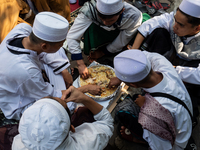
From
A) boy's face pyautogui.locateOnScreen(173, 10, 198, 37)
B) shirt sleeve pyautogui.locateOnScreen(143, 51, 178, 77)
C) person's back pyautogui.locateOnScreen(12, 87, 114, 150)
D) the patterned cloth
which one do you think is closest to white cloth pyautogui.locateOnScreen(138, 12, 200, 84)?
boy's face pyautogui.locateOnScreen(173, 10, 198, 37)

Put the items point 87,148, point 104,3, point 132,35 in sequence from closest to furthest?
point 87,148, point 104,3, point 132,35

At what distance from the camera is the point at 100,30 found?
7.98 feet

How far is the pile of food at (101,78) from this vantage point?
1.93 m

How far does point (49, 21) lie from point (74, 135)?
1077 mm

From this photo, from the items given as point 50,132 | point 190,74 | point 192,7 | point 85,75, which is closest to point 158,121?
point 50,132

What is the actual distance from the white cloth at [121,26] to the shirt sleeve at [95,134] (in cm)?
132

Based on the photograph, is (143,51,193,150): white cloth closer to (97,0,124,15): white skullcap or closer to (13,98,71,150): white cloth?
(13,98,71,150): white cloth

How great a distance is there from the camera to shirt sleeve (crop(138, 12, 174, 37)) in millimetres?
2041

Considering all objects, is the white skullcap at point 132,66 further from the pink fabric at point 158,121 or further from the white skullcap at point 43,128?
the white skullcap at point 43,128

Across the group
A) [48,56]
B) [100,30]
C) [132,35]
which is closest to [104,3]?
[100,30]

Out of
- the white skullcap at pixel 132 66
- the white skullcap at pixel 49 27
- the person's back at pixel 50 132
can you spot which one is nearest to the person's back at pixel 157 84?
the white skullcap at pixel 132 66

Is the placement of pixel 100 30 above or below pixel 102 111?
above

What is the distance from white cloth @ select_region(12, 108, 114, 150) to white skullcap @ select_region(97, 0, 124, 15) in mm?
1238

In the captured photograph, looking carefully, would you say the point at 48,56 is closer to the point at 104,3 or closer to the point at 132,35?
the point at 104,3
